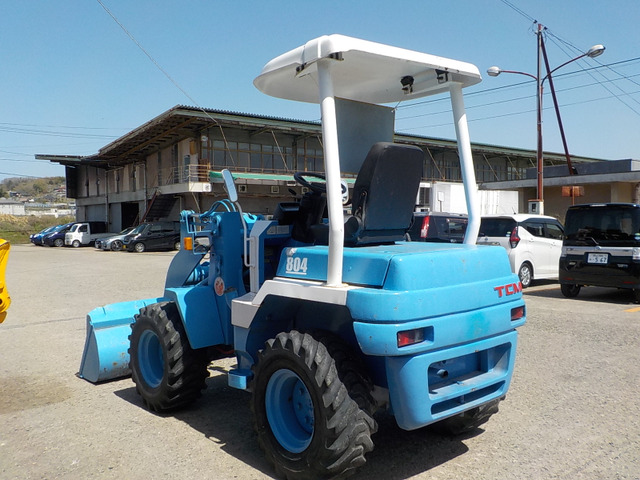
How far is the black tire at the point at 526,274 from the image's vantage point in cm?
1334

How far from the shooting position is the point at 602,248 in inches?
436

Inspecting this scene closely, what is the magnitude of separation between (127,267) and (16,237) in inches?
1280

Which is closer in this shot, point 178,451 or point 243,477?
point 243,477

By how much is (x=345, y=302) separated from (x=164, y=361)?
212 centimetres

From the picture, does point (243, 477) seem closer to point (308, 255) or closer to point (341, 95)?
point (308, 255)

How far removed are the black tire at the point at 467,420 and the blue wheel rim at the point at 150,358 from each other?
8.10ft

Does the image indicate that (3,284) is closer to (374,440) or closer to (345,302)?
(345,302)

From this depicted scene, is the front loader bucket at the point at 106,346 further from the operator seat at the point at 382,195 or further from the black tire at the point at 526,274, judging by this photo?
the black tire at the point at 526,274

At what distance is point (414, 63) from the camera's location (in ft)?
12.7

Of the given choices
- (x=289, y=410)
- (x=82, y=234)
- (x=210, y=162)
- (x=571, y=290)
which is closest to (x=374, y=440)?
(x=289, y=410)

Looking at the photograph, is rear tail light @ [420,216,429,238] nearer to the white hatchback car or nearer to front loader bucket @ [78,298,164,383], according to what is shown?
the white hatchback car

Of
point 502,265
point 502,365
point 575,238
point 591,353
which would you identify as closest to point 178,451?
point 502,365

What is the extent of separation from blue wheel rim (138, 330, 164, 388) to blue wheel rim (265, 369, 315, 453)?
1682 millimetres

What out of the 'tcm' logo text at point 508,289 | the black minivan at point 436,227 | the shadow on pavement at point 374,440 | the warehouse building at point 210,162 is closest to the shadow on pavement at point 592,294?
the black minivan at point 436,227
